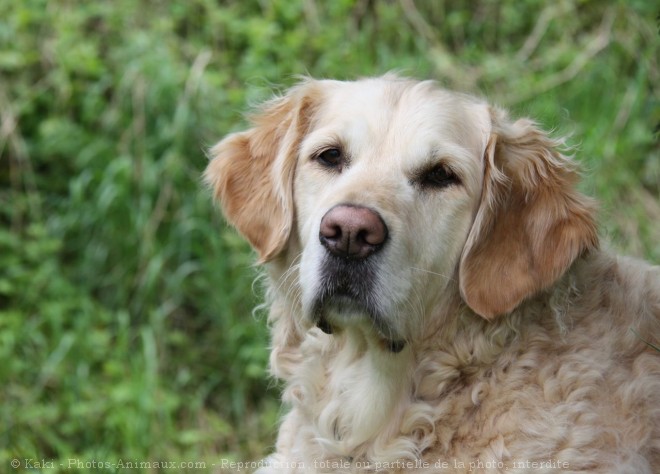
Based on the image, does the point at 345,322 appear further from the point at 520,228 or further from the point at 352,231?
the point at 520,228

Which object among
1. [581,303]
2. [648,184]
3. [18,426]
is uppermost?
[581,303]

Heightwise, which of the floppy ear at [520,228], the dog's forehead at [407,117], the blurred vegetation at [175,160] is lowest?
the blurred vegetation at [175,160]

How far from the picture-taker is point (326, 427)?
3.53m

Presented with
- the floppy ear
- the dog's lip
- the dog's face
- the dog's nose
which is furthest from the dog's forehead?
the dog's lip

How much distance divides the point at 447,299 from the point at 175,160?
11.4ft

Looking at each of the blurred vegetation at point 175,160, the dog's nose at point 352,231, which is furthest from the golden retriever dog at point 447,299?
the blurred vegetation at point 175,160

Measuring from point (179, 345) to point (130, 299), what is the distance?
0.49m

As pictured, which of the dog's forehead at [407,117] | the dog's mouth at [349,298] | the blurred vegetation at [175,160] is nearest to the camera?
the dog's mouth at [349,298]

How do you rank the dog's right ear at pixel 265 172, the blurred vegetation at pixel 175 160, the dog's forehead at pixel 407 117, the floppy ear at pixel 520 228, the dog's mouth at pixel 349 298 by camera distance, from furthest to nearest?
the blurred vegetation at pixel 175 160, the dog's right ear at pixel 265 172, the dog's forehead at pixel 407 117, the floppy ear at pixel 520 228, the dog's mouth at pixel 349 298

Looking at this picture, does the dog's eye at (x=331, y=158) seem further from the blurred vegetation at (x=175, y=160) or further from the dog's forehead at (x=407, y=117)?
the blurred vegetation at (x=175, y=160)

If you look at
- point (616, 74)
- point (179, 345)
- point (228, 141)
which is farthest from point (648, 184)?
point (228, 141)

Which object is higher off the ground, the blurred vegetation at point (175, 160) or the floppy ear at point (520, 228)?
the floppy ear at point (520, 228)

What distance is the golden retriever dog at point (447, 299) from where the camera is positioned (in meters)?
3.17

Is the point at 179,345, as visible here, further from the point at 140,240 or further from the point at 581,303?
the point at 581,303
